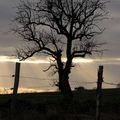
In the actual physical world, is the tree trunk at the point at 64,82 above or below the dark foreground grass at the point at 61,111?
above

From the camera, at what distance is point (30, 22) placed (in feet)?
151

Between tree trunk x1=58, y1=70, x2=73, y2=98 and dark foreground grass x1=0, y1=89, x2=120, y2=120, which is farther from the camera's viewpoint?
tree trunk x1=58, y1=70, x2=73, y2=98

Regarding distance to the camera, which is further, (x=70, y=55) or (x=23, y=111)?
(x=70, y=55)

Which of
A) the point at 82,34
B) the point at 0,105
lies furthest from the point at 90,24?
the point at 0,105

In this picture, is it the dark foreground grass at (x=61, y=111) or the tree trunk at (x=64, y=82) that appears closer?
the dark foreground grass at (x=61, y=111)

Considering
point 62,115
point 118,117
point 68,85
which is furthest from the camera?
point 68,85

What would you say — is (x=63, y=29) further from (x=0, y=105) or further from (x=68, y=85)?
(x=0, y=105)

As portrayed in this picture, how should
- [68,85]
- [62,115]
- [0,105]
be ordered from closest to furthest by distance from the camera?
[62,115] < [0,105] < [68,85]

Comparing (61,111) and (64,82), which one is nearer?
(61,111)

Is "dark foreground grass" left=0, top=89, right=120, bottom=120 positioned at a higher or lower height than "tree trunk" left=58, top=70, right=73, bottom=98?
lower

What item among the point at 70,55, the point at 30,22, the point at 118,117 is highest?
the point at 30,22

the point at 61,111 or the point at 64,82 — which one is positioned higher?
the point at 64,82

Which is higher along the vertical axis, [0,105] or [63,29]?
[63,29]

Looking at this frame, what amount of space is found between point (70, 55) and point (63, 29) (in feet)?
8.14
